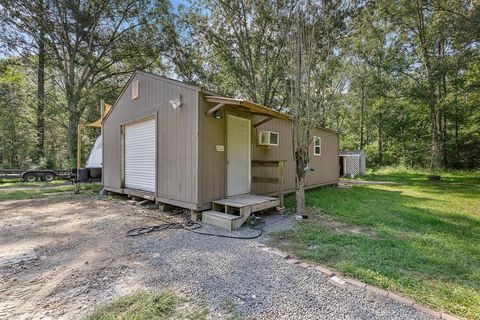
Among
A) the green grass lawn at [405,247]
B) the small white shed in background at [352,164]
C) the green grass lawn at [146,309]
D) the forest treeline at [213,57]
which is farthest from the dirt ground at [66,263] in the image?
the small white shed in background at [352,164]

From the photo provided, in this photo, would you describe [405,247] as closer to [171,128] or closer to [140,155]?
[171,128]

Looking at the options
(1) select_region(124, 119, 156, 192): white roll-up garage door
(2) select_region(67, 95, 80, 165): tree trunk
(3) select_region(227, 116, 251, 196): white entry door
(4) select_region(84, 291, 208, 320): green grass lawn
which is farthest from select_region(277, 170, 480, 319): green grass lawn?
(2) select_region(67, 95, 80, 165): tree trunk

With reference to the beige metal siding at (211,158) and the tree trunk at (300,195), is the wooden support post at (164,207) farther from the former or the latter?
the tree trunk at (300,195)

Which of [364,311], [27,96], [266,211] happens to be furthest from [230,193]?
[27,96]

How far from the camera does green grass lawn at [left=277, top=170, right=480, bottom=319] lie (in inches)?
88.1

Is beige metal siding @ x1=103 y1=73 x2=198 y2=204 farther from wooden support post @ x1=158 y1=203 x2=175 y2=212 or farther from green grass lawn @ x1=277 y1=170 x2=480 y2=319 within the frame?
green grass lawn @ x1=277 y1=170 x2=480 y2=319

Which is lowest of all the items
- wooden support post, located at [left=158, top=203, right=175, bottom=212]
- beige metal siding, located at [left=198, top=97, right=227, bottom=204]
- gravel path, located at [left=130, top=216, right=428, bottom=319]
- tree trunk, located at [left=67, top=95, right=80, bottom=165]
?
gravel path, located at [left=130, top=216, right=428, bottom=319]

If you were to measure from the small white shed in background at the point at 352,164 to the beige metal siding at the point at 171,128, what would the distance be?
13.3m

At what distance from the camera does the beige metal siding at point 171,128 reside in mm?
4719

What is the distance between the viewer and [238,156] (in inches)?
223

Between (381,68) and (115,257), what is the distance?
19.3 meters

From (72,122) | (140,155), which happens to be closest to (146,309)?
(140,155)

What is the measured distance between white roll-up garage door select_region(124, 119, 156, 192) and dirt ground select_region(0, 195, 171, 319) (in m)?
1.09

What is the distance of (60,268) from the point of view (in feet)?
8.90
